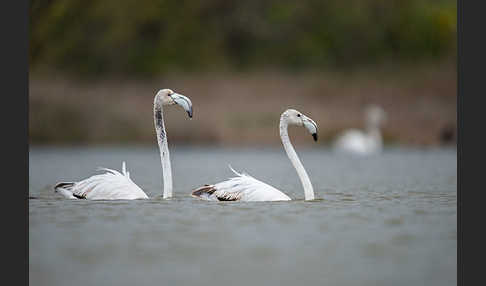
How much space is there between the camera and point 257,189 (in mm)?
10641

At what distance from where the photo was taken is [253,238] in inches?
331

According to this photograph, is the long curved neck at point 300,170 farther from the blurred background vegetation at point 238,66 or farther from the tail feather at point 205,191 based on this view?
the blurred background vegetation at point 238,66

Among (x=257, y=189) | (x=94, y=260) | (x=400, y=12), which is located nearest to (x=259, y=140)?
(x=400, y=12)

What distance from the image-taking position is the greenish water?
272 inches

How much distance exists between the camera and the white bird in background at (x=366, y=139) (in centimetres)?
2464

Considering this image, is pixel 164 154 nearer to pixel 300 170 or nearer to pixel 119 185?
pixel 119 185

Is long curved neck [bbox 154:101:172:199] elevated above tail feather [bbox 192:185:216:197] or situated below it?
above

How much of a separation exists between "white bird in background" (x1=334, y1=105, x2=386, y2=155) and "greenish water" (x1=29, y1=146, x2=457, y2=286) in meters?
10.1

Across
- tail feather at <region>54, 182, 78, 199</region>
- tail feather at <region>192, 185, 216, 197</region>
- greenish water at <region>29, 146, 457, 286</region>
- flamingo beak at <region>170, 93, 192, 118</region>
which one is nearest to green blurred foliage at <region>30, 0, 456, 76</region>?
greenish water at <region>29, 146, 457, 286</region>

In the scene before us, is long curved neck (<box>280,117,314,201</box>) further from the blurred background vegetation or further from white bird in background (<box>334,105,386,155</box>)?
the blurred background vegetation

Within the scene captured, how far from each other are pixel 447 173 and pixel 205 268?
1088 cm

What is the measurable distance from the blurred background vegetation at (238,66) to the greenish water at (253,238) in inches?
477

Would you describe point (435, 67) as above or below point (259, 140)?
above

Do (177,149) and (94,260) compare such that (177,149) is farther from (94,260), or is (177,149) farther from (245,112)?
(94,260)
